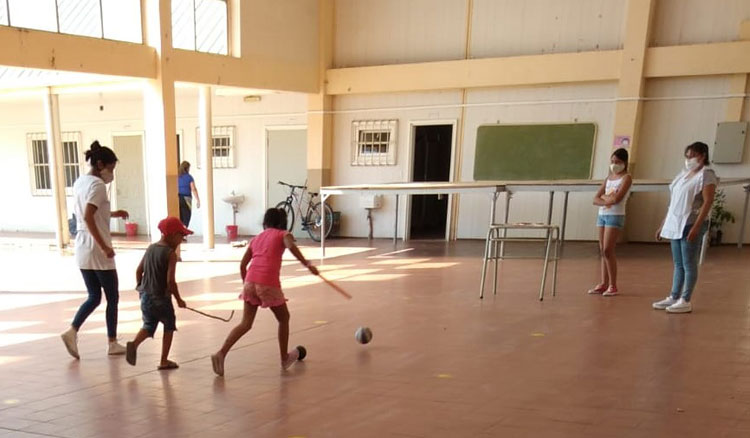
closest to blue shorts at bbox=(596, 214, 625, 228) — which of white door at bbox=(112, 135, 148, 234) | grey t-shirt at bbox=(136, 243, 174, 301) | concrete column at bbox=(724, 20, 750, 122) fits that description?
grey t-shirt at bbox=(136, 243, 174, 301)

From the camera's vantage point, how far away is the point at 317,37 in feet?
40.4

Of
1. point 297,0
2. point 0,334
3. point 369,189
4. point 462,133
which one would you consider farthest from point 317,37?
point 0,334

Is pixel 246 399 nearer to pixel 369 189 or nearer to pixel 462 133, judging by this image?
pixel 369 189

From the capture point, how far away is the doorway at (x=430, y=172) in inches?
527

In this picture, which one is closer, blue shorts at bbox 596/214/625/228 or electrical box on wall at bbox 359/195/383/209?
blue shorts at bbox 596/214/625/228

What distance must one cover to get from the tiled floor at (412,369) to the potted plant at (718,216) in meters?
3.09

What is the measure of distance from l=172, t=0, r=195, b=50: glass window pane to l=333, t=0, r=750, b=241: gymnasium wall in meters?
3.55

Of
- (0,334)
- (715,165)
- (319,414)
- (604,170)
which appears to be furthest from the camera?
(604,170)

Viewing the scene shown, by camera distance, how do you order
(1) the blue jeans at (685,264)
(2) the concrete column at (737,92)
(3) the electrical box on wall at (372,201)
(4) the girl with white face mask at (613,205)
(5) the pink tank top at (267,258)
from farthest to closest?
(3) the electrical box on wall at (372,201) → (2) the concrete column at (737,92) → (4) the girl with white face mask at (613,205) → (1) the blue jeans at (685,264) → (5) the pink tank top at (267,258)

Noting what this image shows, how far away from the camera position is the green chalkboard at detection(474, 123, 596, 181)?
35.8 feet

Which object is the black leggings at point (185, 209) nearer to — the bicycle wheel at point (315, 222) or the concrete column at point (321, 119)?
the bicycle wheel at point (315, 222)

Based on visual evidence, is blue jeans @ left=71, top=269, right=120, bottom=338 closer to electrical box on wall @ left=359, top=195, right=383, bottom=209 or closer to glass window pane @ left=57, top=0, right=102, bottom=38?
glass window pane @ left=57, top=0, right=102, bottom=38

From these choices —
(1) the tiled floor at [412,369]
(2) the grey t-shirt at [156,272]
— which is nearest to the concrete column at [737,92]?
(1) the tiled floor at [412,369]

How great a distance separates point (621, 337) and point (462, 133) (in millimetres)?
7533
